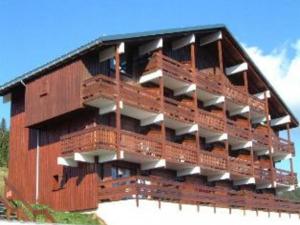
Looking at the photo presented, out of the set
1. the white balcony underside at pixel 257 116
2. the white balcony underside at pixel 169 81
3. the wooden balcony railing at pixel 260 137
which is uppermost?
the white balcony underside at pixel 169 81

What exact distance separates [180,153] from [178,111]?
2481 mm

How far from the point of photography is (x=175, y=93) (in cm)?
3828

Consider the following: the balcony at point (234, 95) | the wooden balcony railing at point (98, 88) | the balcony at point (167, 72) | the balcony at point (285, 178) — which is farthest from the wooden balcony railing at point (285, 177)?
the wooden balcony railing at point (98, 88)

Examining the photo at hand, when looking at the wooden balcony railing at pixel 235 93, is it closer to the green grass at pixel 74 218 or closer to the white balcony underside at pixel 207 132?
the white balcony underside at pixel 207 132

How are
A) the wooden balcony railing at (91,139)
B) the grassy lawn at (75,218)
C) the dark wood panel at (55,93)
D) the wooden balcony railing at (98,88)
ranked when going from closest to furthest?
the grassy lawn at (75,218) < the wooden balcony railing at (91,139) < the wooden balcony railing at (98,88) < the dark wood panel at (55,93)

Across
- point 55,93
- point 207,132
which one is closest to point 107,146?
point 55,93

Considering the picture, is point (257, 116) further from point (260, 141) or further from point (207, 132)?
point (207, 132)

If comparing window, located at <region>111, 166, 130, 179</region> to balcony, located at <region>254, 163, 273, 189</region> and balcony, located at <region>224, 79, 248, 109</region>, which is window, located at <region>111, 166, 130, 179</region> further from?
balcony, located at <region>254, 163, 273, 189</region>

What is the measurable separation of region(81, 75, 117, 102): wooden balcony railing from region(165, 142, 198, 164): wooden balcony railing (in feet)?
15.2

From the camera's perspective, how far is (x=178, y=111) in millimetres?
35938

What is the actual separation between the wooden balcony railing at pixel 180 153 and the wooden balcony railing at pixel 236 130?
16.8 feet

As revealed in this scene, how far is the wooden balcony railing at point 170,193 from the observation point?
Answer: 98.4 feet

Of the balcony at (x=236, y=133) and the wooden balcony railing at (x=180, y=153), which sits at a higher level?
the balcony at (x=236, y=133)

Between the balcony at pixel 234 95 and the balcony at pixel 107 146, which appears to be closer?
the balcony at pixel 107 146
